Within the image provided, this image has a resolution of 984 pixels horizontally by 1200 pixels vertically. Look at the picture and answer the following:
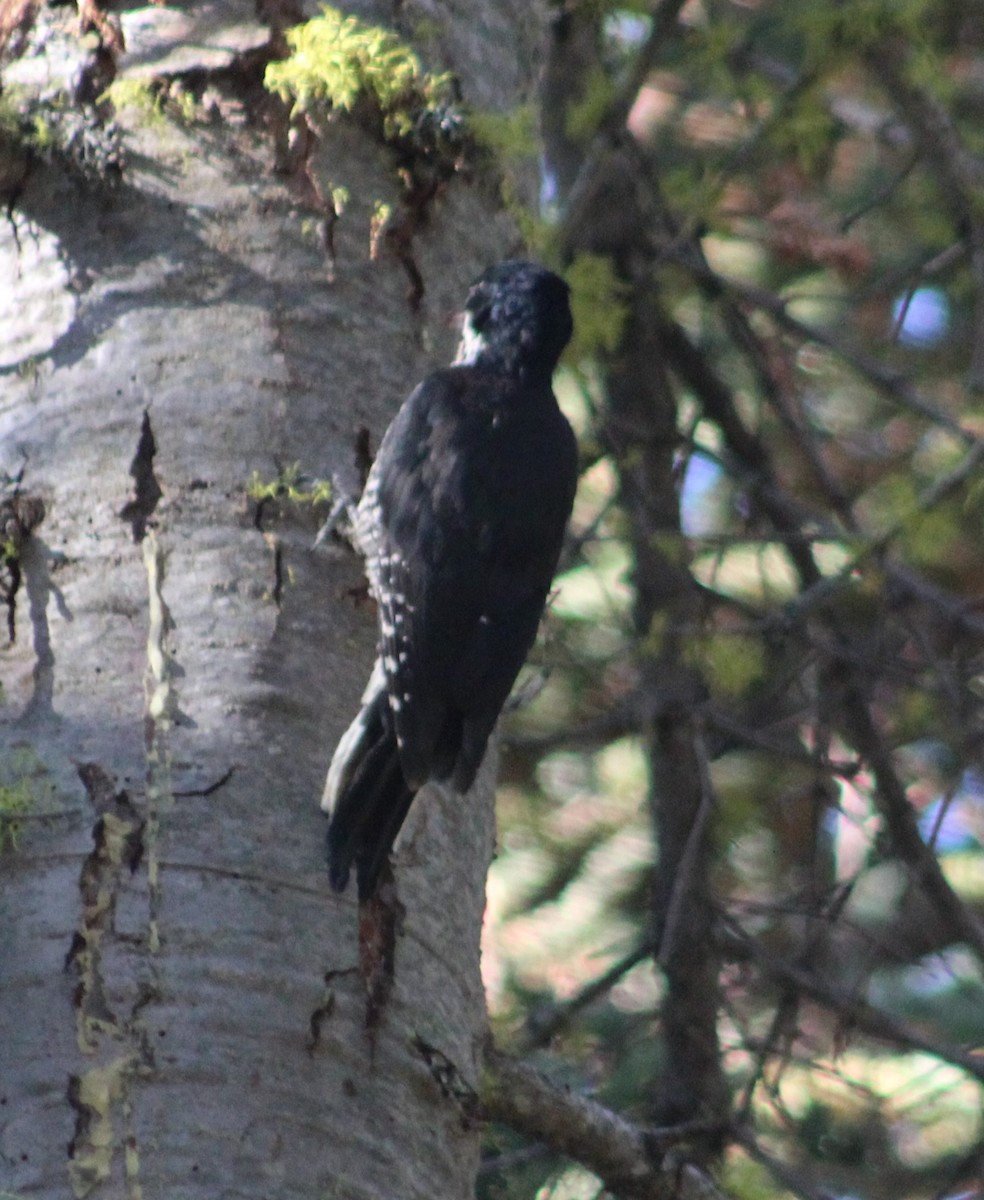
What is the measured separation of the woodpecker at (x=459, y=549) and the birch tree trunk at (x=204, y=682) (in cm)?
5

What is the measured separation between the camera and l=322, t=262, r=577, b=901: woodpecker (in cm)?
258

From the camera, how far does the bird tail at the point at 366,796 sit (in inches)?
91.9

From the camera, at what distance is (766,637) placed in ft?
11.4

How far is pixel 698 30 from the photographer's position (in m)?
3.92

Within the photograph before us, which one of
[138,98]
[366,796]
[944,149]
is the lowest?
[366,796]

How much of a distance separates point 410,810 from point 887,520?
3.74 feet

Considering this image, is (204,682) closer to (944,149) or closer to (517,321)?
(517,321)

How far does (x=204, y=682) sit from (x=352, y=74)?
1079 millimetres

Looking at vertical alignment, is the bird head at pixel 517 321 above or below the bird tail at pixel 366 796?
above

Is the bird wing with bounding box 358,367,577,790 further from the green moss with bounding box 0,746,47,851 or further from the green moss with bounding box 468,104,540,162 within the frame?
the green moss with bounding box 0,746,47,851

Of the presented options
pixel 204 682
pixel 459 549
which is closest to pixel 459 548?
pixel 459 549

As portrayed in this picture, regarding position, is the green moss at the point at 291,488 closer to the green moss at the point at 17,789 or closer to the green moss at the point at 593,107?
the green moss at the point at 17,789

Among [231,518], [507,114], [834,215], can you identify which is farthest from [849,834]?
[231,518]

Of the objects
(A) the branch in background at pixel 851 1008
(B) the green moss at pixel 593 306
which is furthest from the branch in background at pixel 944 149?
(A) the branch in background at pixel 851 1008
